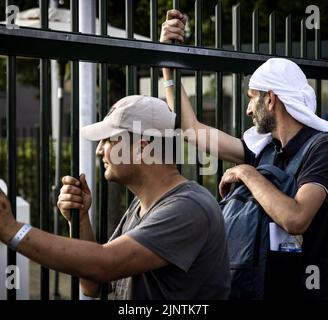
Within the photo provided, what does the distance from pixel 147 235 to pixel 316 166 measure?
0.92 meters

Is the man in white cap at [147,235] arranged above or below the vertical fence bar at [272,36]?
below

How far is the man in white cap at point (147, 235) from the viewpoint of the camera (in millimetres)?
2373

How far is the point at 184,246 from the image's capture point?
244 centimetres

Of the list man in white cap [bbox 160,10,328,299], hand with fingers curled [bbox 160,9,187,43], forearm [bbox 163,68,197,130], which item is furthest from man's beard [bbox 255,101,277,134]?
hand with fingers curled [bbox 160,9,187,43]

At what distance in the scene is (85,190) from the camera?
9.58ft

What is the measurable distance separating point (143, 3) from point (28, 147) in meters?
4.11

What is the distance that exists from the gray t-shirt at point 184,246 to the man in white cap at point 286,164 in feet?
1.48

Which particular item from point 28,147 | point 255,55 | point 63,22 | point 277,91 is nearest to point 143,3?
point 63,22

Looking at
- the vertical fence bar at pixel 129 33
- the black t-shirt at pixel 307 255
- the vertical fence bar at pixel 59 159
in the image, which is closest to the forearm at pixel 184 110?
the vertical fence bar at pixel 129 33

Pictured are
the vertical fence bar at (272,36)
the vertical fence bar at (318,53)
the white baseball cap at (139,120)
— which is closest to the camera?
the white baseball cap at (139,120)

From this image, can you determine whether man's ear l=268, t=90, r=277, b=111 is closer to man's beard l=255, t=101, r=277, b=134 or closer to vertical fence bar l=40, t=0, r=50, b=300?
man's beard l=255, t=101, r=277, b=134

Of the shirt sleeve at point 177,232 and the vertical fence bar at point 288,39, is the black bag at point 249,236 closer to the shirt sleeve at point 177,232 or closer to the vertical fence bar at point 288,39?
the shirt sleeve at point 177,232

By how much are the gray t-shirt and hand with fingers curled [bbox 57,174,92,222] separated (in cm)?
36

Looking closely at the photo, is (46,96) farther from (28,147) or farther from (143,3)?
(28,147)
